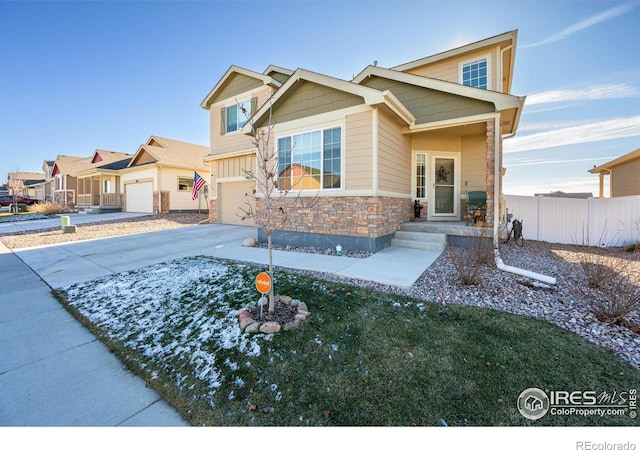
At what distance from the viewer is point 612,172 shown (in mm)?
16641

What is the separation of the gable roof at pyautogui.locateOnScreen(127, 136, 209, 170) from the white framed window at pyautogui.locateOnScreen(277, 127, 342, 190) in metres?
13.8

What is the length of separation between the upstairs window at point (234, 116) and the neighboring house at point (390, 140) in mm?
4738

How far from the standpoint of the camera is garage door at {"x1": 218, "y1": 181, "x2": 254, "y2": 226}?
13.1 m

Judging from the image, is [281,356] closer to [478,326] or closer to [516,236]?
[478,326]

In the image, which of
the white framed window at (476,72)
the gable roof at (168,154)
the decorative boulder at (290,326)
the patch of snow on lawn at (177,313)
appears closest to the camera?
the patch of snow on lawn at (177,313)

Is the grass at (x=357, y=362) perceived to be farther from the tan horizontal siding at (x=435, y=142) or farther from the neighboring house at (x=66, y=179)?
the neighboring house at (x=66, y=179)

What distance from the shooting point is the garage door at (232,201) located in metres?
13.1

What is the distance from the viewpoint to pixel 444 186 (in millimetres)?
9523

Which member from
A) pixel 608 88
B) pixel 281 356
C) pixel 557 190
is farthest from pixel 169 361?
pixel 557 190

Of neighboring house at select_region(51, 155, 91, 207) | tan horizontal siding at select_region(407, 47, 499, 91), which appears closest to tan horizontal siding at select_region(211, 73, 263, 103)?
tan horizontal siding at select_region(407, 47, 499, 91)

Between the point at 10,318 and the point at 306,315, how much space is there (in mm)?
4376

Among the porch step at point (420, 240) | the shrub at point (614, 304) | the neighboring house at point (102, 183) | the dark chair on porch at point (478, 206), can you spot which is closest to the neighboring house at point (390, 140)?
the porch step at point (420, 240)

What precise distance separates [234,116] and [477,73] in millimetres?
10736

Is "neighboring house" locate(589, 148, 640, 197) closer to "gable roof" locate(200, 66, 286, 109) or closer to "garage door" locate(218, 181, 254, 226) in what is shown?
"gable roof" locate(200, 66, 286, 109)
